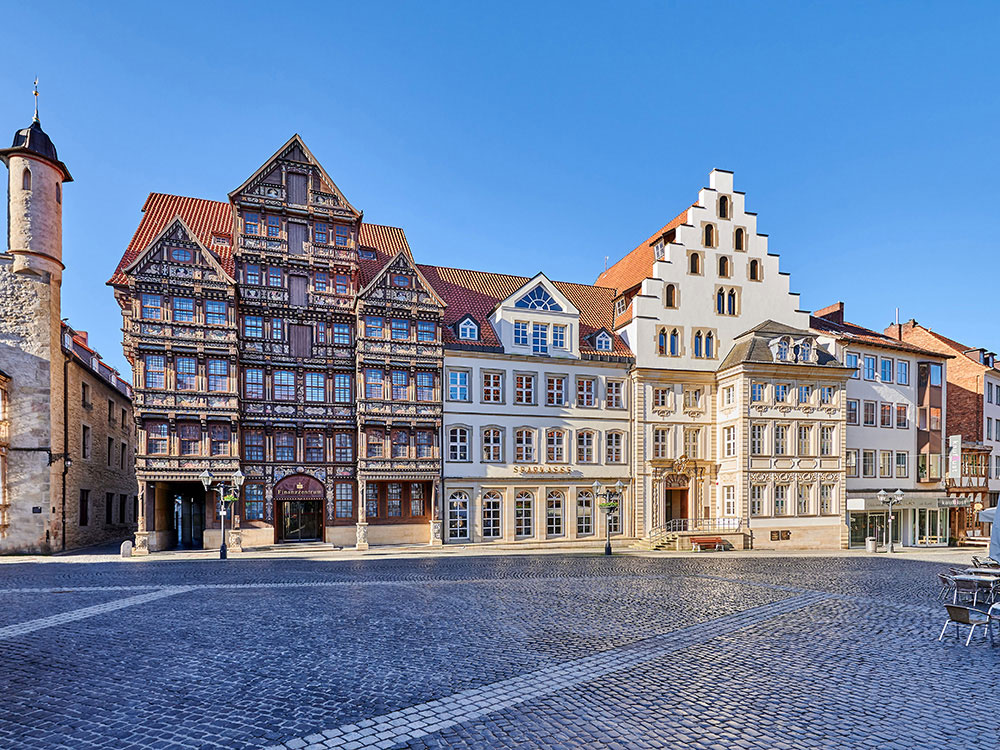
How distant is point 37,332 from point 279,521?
14.9 m

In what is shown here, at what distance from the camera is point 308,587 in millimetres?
19688

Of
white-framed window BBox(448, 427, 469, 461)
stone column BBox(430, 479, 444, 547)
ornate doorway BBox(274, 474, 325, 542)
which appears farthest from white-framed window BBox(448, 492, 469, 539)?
ornate doorway BBox(274, 474, 325, 542)

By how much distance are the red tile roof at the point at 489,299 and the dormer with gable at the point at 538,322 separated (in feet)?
2.72

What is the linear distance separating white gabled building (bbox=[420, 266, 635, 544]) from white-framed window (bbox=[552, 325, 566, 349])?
65 mm

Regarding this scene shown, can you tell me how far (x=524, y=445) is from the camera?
37906mm

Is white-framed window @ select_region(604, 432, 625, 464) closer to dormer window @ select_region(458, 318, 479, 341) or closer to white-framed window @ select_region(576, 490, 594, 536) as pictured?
white-framed window @ select_region(576, 490, 594, 536)

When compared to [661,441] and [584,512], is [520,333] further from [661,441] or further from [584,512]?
[584,512]

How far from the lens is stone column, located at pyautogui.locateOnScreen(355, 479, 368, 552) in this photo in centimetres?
3340

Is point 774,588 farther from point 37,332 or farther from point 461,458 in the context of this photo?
point 37,332

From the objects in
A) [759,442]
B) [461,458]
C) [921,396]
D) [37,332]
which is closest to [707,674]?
[461,458]

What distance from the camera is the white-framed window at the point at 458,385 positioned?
36.7m

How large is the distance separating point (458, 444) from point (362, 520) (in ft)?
21.8

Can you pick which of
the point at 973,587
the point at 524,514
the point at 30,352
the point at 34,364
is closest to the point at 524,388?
the point at 524,514

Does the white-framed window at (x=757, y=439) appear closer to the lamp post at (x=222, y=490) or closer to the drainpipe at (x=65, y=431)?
the lamp post at (x=222, y=490)
